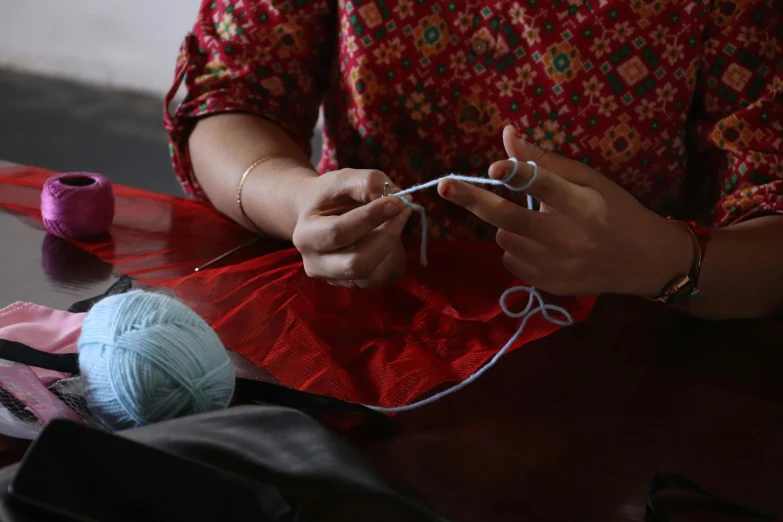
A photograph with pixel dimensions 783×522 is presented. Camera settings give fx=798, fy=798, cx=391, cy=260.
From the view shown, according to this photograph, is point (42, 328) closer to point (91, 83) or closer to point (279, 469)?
point (279, 469)

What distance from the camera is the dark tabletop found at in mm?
572

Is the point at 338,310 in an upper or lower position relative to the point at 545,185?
lower

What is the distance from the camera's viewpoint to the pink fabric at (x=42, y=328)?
0.69 m

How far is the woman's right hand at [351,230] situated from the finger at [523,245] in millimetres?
95

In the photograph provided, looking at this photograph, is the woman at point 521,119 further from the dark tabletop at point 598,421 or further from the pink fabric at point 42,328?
the pink fabric at point 42,328

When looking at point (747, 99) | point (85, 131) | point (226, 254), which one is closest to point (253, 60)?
point (226, 254)

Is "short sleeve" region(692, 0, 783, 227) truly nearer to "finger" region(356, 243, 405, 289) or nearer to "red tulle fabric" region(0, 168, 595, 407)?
"red tulle fabric" region(0, 168, 595, 407)

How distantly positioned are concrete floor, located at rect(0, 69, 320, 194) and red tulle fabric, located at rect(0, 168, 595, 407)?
1471 millimetres

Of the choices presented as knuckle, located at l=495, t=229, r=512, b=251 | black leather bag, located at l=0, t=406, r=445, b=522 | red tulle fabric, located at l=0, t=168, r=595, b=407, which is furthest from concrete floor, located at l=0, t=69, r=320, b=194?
black leather bag, located at l=0, t=406, r=445, b=522

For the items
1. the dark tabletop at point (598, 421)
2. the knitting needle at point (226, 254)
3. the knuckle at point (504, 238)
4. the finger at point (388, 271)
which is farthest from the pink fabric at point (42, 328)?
the knuckle at point (504, 238)

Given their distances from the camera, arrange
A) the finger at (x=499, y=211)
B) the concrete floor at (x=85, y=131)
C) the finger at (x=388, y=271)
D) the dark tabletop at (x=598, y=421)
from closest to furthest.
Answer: the dark tabletop at (x=598, y=421) → the finger at (x=499, y=211) → the finger at (x=388, y=271) → the concrete floor at (x=85, y=131)

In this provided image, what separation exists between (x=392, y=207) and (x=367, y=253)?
69mm

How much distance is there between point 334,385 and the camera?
68 cm

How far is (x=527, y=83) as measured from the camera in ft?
3.17
